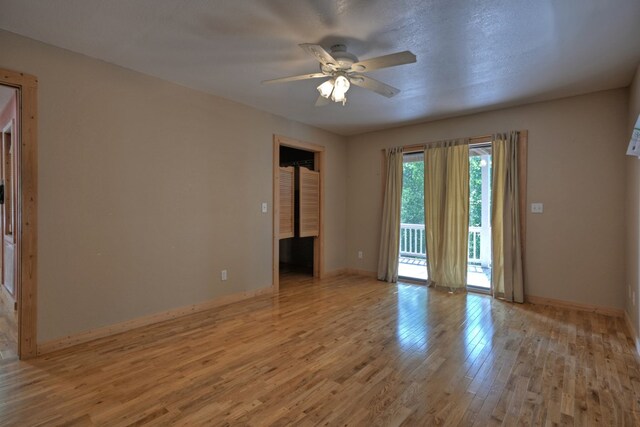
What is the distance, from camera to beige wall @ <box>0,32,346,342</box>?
2.64 meters

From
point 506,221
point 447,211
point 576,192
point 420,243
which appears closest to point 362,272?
point 420,243

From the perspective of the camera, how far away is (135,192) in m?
3.13

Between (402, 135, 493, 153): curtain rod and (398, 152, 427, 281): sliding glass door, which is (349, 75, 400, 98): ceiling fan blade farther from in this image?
(398, 152, 427, 281): sliding glass door

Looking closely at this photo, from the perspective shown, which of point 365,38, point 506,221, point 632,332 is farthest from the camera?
point 506,221

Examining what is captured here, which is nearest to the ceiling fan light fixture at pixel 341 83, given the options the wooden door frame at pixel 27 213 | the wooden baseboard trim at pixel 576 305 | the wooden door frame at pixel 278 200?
the wooden door frame at pixel 278 200

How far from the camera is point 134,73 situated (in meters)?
3.11

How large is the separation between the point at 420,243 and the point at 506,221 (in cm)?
249

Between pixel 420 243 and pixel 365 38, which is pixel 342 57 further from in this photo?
pixel 420 243

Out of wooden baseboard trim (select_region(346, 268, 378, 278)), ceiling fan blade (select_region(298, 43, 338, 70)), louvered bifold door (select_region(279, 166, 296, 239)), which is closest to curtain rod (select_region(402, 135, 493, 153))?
louvered bifold door (select_region(279, 166, 296, 239))

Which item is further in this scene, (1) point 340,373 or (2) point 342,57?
(2) point 342,57

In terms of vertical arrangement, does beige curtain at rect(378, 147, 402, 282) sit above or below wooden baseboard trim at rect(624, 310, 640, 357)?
above

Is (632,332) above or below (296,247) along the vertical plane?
below

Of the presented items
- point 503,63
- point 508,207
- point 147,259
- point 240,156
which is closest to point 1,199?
point 147,259

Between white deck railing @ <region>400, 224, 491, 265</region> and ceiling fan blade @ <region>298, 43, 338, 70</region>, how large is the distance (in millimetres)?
4331
